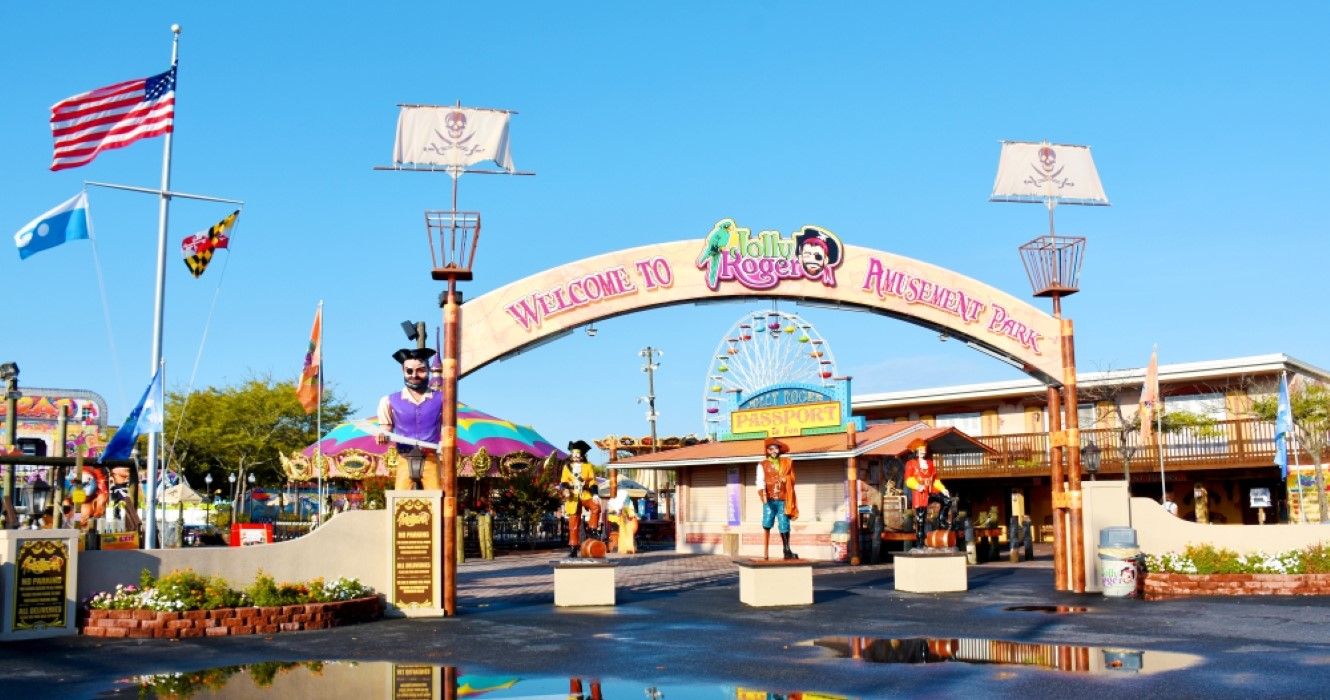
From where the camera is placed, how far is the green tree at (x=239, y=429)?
60.2 m

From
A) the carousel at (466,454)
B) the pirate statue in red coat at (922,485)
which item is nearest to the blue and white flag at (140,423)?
the pirate statue in red coat at (922,485)

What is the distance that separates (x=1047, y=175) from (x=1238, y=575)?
7248 mm

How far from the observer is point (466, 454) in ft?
118

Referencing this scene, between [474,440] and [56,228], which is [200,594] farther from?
[474,440]

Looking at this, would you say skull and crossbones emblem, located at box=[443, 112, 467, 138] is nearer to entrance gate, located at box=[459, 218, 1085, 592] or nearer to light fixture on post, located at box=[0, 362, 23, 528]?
entrance gate, located at box=[459, 218, 1085, 592]

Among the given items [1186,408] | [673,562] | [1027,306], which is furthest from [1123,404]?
[1027,306]

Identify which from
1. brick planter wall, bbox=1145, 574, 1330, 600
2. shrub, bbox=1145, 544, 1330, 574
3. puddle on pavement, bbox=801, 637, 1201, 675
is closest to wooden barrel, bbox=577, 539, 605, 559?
puddle on pavement, bbox=801, 637, 1201, 675

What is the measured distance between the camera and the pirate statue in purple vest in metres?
17.8

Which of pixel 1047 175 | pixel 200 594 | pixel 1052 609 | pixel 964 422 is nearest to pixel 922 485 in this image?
pixel 1052 609

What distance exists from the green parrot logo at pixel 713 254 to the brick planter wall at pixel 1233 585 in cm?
820

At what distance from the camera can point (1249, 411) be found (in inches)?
1484

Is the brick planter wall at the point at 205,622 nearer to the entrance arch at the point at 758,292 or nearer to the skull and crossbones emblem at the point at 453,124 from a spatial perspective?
the entrance arch at the point at 758,292

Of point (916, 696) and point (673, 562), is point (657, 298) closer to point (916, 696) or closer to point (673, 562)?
point (916, 696)

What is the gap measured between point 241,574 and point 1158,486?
3344 cm
